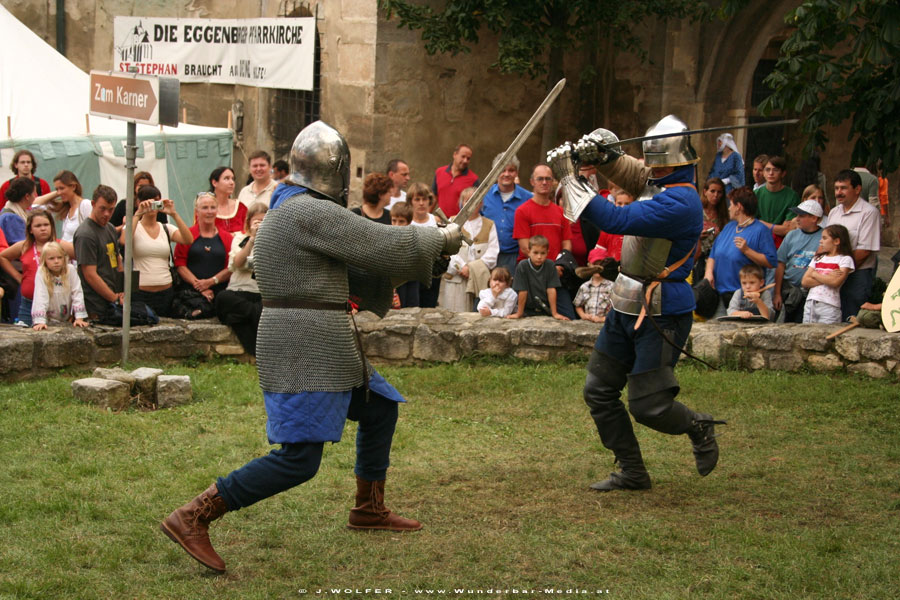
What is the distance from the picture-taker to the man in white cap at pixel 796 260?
8.23 m

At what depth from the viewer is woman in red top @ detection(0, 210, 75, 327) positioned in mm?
7711

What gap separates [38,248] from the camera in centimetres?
779

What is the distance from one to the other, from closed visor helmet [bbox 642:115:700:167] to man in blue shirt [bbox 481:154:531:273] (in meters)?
3.87

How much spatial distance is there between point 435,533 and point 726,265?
4.55 metres

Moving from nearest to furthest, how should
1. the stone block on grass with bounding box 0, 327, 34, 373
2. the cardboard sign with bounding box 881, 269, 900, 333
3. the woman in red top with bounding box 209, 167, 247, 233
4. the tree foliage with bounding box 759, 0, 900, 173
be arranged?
the cardboard sign with bounding box 881, 269, 900, 333, the tree foliage with bounding box 759, 0, 900, 173, the stone block on grass with bounding box 0, 327, 34, 373, the woman in red top with bounding box 209, 167, 247, 233

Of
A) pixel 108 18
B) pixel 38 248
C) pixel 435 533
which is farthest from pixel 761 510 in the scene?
pixel 108 18

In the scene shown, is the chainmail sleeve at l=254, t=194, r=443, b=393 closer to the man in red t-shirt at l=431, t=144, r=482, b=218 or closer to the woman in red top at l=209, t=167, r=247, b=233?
the woman in red top at l=209, t=167, r=247, b=233

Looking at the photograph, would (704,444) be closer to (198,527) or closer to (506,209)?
(198,527)

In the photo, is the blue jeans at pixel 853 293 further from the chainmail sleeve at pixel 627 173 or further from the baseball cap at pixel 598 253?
the chainmail sleeve at pixel 627 173

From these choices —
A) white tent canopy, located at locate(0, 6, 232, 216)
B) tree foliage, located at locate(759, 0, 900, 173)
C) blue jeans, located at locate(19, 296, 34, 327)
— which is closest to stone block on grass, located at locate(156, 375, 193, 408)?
blue jeans, located at locate(19, 296, 34, 327)

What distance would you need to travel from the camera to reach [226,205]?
29.8 ft

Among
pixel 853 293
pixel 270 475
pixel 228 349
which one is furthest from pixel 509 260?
pixel 270 475

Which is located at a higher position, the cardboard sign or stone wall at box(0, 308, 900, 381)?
the cardboard sign

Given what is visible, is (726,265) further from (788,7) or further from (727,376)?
(788,7)
